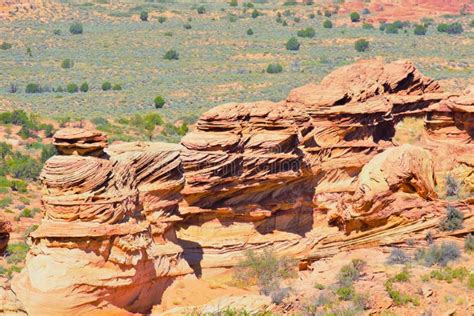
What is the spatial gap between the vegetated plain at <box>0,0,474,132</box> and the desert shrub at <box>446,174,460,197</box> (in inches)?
1238

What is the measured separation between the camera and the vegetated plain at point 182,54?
7650 cm

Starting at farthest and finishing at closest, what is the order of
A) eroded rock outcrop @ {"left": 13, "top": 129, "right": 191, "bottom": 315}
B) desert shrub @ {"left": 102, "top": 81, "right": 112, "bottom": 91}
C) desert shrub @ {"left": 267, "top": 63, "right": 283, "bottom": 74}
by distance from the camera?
1. desert shrub @ {"left": 267, "top": 63, "right": 283, "bottom": 74}
2. desert shrub @ {"left": 102, "top": 81, "right": 112, "bottom": 91}
3. eroded rock outcrop @ {"left": 13, "top": 129, "right": 191, "bottom": 315}

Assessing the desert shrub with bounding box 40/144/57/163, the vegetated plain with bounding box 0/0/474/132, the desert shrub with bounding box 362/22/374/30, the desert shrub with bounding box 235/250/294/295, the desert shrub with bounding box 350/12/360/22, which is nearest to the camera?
the desert shrub with bounding box 235/250/294/295

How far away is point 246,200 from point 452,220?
5829mm

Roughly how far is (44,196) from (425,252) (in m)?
7.80

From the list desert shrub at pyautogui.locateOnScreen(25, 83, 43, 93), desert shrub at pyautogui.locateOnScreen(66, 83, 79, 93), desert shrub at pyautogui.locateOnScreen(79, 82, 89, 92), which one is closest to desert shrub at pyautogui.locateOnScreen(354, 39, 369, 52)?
desert shrub at pyautogui.locateOnScreen(79, 82, 89, 92)

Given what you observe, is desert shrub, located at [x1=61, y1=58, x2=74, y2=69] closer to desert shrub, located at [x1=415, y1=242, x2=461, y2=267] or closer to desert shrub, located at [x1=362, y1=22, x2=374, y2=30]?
desert shrub, located at [x1=362, y1=22, x2=374, y2=30]

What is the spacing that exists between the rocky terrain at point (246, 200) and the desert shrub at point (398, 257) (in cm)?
36

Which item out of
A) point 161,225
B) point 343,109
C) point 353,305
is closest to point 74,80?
point 343,109

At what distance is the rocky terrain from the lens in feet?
78.4

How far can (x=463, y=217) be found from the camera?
27.4 metres

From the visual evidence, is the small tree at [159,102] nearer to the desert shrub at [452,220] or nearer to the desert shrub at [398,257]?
the desert shrub at [452,220]

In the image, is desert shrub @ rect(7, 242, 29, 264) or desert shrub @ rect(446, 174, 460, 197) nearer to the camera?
desert shrub @ rect(446, 174, 460, 197)

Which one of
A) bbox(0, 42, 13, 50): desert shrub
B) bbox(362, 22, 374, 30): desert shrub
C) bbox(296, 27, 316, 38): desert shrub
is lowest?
bbox(362, 22, 374, 30): desert shrub
